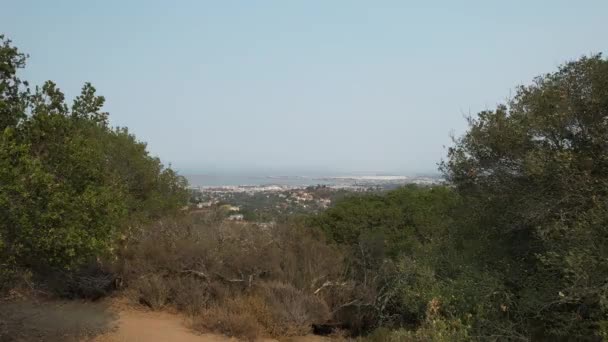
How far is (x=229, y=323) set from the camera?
10078 millimetres

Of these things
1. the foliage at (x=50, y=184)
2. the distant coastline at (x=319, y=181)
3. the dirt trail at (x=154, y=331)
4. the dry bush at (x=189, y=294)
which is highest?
the foliage at (x=50, y=184)

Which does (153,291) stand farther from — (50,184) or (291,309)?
(50,184)

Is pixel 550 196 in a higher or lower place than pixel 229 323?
higher

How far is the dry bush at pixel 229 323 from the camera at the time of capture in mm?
10016

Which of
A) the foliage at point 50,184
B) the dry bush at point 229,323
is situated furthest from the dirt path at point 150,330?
the foliage at point 50,184

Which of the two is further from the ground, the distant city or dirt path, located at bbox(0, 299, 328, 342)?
the distant city

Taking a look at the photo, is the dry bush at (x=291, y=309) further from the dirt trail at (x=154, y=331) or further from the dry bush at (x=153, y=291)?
the dry bush at (x=153, y=291)

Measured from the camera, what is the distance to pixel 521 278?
24.9 feet

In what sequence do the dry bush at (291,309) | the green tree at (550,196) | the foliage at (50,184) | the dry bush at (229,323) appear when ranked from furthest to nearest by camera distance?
the dry bush at (291,309)
the dry bush at (229,323)
the green tree at (550,196)
the foliage at (50,184)

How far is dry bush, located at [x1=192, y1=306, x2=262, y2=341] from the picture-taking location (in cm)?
1002

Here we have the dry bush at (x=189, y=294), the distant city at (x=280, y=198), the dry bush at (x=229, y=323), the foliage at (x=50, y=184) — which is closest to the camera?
the foliage at (x=50, y=184)

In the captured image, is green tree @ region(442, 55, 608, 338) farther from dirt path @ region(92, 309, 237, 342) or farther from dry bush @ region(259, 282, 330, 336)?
dirt path @ region(92, 309, 237, 342)

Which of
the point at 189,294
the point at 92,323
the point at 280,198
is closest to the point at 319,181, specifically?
the point at 280,198

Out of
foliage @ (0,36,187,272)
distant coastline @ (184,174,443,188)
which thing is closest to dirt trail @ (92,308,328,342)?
foliage @ (0,36,187,272)
